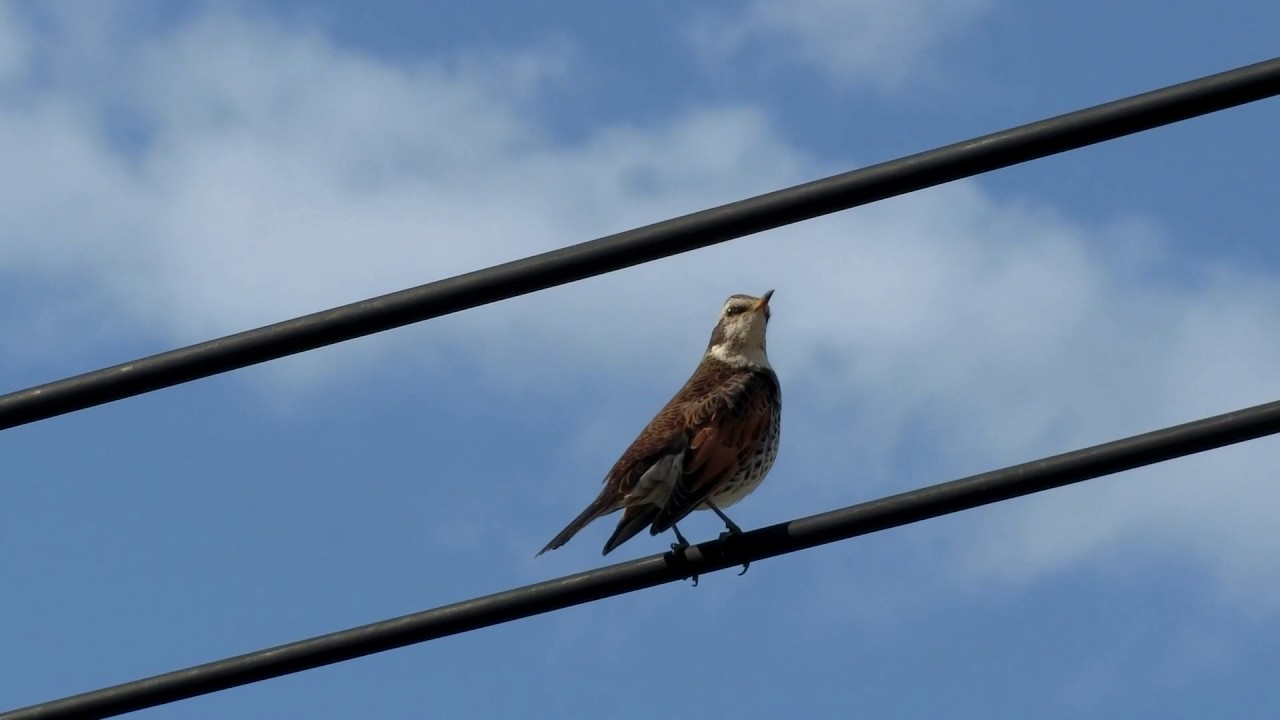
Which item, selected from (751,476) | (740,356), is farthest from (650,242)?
(740,356)

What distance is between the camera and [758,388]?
41.7 feet

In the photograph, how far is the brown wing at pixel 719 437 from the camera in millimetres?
11184

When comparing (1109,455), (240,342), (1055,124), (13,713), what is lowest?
(13,713)

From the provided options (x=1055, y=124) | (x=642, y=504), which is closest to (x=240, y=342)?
(x=1055, y=124)

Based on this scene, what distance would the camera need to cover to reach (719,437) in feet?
38.7

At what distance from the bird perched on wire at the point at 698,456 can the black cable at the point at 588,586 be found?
9.93 feet

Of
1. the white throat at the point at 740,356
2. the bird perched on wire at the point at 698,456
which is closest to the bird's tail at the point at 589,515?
the bird perched on wire at the point at 698,456

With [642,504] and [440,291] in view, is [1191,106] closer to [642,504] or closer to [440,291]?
[440,291]

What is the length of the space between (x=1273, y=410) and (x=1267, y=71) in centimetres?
110

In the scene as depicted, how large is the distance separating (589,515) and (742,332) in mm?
3578

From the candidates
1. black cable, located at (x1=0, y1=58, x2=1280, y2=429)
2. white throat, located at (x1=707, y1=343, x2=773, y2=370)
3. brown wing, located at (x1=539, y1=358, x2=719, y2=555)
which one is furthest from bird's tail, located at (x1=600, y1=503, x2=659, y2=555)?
black cable, located at (x1=0, y1=58, x2=1280, y2=429)

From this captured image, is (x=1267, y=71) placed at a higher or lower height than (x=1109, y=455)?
higher

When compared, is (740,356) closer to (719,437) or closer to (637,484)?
(719,437)

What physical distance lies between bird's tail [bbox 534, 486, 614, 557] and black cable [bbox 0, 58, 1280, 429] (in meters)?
3.71
